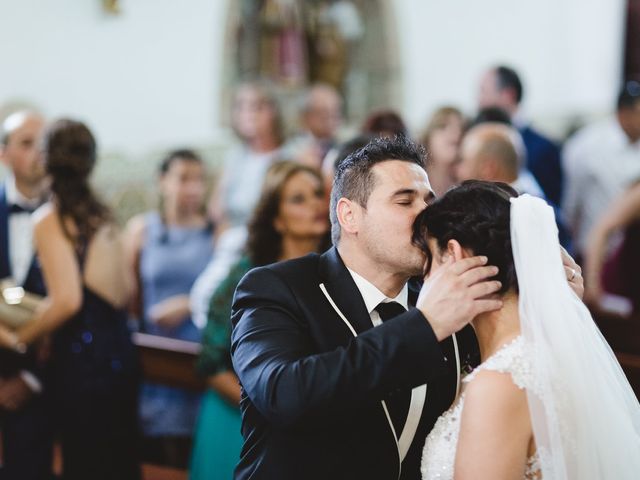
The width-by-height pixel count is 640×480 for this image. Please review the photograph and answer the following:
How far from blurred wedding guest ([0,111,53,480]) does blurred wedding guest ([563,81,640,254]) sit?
11.9 feet

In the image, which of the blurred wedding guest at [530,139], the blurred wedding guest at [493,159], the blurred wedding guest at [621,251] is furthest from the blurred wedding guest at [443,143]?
the blurred wedding guest at [621,251]

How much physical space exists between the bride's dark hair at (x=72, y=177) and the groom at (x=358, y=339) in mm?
1541

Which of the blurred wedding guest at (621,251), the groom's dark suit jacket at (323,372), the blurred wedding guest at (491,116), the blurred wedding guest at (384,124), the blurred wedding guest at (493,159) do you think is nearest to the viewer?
the groom's dark suit jacket at (323,372)

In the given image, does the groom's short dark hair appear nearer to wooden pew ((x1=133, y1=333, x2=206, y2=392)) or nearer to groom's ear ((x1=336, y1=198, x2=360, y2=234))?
groom's ear ((x1=336, y1=198, x2=360, y2=234))

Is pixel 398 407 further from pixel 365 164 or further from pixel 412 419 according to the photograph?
pixel 365 164

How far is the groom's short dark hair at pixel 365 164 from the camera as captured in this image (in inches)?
99.5

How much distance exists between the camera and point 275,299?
7.84 ft

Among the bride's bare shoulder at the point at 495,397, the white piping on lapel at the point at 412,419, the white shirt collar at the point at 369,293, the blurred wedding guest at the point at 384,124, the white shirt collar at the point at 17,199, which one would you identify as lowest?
the white piping on lapel at the point at 412,419

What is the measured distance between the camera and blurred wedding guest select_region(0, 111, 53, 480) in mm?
3898

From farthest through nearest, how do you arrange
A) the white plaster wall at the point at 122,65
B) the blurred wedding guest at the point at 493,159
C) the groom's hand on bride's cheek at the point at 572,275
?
the white plaster wall at the point at 122,65
the blurred wedding guest at the point at 493,159
the groom's hand on bride's cheek at the point at 572,275

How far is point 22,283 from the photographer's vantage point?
407cm

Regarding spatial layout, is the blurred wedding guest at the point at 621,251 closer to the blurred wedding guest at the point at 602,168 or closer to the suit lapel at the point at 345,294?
the blurred wedding guest at the point at 602,168

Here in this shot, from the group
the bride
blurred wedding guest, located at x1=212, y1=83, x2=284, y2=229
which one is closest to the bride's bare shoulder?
the bride

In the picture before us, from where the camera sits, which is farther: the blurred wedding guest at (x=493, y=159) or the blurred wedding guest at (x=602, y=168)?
the blurred wedding guest at (x=602, y=168)
